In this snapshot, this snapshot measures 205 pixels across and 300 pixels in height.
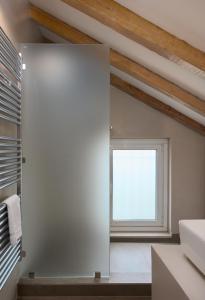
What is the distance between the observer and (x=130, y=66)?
3133mm

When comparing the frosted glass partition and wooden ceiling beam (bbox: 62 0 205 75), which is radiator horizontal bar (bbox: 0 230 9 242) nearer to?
the frosted glass partition

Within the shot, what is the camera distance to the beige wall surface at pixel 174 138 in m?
4.20

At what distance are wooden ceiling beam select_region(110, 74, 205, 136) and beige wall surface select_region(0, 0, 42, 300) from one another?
1251 millimetres

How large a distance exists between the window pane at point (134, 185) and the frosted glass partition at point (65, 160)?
162 centimetres

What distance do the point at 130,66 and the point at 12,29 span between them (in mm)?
1087

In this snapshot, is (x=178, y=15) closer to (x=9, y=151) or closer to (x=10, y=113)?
(x=10, y=113)

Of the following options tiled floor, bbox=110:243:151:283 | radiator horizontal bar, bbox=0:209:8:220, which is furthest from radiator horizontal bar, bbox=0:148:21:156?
tiled floor, bbox=110:243:151:283

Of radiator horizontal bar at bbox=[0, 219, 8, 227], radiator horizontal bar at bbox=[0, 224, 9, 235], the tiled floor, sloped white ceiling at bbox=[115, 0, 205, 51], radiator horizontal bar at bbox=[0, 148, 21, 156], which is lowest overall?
the tiled floor

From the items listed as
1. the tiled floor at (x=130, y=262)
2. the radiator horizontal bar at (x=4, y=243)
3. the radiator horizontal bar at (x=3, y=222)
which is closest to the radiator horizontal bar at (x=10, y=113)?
the radiator horizontal bar at (x=3, y=222)

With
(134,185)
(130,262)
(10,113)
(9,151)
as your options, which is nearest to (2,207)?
(9,151)

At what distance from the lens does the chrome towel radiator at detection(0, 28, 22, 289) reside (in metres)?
2.11

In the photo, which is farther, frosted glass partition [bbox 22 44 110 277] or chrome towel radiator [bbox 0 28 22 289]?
frosted glass partition [bbox 22 44 110 277]

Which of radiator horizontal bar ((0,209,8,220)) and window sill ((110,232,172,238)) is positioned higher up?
radiator horizontal bar ((0,209,8,220))

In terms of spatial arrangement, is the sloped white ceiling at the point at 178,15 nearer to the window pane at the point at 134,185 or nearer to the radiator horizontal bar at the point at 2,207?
the radiator horizontal bar at the point at 2,207
